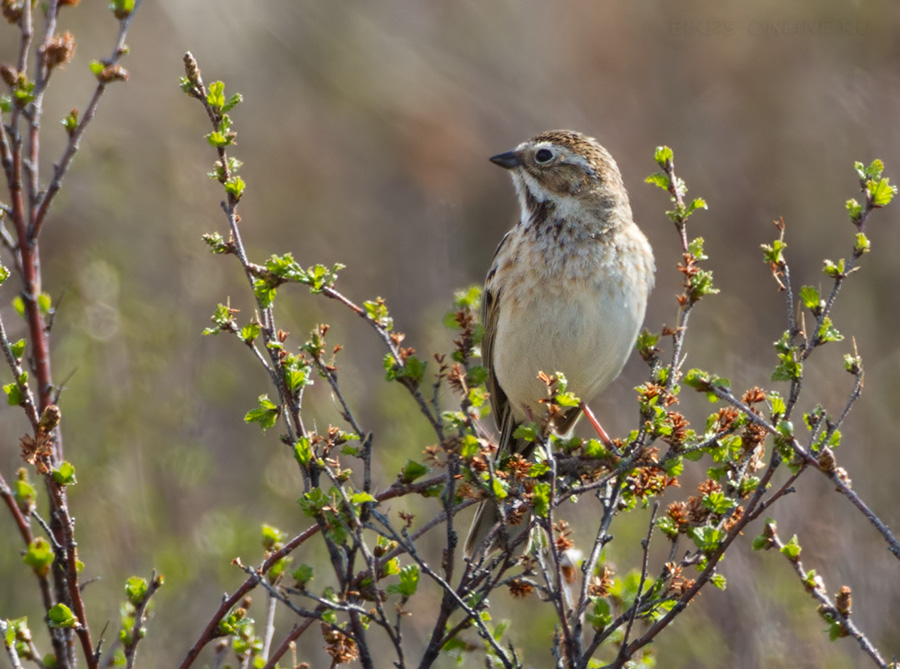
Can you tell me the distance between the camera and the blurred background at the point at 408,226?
589 centimetres

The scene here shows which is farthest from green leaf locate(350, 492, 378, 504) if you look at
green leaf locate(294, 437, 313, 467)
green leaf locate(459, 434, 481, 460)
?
green leaf locate(459, 434, 481, 460)

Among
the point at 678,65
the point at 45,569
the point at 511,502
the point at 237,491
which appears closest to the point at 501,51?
the point at 678,65

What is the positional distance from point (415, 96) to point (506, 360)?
18.6 ft

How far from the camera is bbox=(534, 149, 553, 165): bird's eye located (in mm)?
5113

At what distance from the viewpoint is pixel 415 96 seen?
33.0ft

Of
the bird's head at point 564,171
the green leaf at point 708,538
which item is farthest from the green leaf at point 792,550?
the bird's head at point 564,171

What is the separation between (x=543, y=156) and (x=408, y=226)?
14.6 feet

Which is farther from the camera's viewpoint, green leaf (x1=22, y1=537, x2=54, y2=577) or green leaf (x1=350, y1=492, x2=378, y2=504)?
green leaf (x1=350, y1=492, x2=378, y2=504)

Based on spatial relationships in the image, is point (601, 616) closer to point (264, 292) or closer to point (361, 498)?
point (361, 498)

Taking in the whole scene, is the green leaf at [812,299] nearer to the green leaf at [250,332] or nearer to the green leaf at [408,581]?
the green leaf at [408,581]

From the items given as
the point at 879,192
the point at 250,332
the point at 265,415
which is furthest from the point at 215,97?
the point at 879,192

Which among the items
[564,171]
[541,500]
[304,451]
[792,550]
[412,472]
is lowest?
[792,550]

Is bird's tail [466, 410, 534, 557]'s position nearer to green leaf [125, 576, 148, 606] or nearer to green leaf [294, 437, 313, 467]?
green leaf [294, 437, 313, 467]

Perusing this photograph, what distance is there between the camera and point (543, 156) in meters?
5.13
